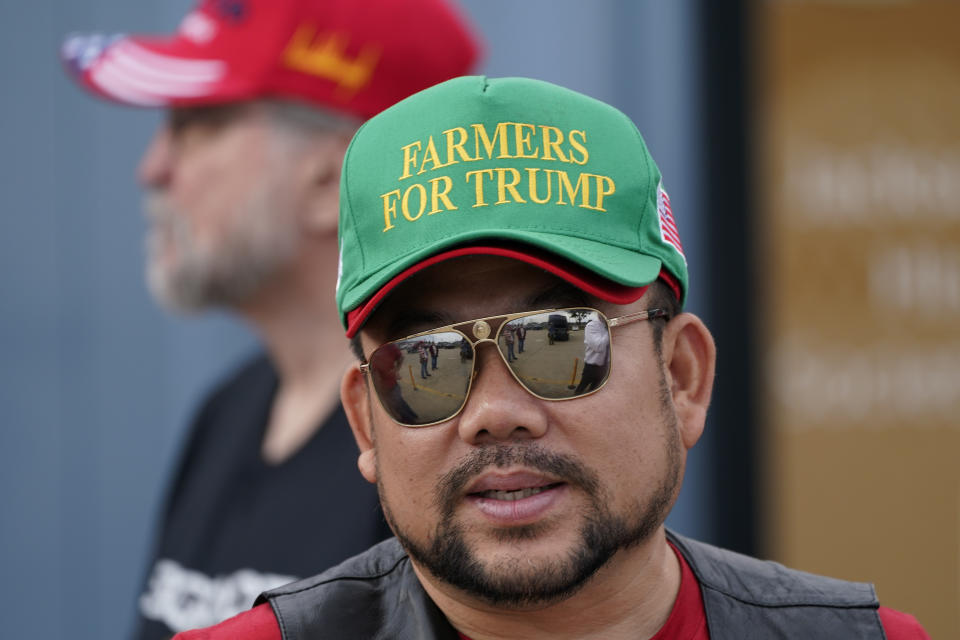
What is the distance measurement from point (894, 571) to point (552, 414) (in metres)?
3.03

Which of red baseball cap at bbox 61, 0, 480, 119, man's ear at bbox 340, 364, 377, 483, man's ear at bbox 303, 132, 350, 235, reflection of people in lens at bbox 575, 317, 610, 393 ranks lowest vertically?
man's ear at bbox 340, 364, 377, 483

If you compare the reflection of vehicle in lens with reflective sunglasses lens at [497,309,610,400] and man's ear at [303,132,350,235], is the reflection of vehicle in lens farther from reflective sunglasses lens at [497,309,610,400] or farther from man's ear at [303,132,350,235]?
man's ear at [303,132,350,235]

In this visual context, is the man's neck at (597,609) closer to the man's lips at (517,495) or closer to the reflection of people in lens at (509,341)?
the man's lips at (517,495)

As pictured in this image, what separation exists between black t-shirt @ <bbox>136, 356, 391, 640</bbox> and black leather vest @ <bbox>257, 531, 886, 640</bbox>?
408 mm

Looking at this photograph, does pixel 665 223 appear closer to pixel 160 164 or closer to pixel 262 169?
pixel 262 169

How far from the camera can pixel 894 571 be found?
13.2 ft

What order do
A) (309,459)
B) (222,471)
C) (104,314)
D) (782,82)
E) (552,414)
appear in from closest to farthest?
1. (552,414)
2. (309,459)
3. (222,471)
4. (104,314)
5. (782,82)

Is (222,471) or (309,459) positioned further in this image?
(222,471)

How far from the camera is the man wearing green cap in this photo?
4.59 feet

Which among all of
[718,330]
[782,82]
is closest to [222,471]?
[718,330]

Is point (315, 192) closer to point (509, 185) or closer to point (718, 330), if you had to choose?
point (509, 185)

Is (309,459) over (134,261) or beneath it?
beneath

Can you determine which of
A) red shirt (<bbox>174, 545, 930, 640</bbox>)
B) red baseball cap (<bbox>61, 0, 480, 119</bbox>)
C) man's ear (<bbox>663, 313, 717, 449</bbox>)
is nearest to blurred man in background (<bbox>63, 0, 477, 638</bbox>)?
red baseball cap (<bbox>61, 0, 480, 119</bbox>)

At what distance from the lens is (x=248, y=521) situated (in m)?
2.33
